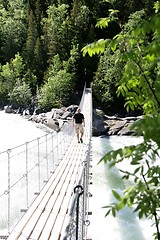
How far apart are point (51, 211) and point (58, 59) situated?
81.0ft

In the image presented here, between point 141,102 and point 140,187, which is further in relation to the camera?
point 141,102

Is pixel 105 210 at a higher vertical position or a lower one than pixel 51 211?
lower

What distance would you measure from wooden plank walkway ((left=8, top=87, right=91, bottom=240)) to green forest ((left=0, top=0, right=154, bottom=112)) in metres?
17.4

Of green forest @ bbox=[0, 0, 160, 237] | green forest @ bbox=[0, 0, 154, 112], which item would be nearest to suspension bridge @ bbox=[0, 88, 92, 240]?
green forest @ bbox=[0, 0, 160, 237]

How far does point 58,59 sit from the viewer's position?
27.7 meters

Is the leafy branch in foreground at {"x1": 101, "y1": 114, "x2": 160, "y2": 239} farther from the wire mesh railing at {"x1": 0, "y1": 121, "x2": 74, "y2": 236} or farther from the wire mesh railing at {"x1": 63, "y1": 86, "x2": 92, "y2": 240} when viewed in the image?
the wire mesh railing at {"x1": 0, "y1": 121, "x2": 74, "y2": 236}

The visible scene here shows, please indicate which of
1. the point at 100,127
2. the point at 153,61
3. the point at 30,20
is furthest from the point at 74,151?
the point at 30,20

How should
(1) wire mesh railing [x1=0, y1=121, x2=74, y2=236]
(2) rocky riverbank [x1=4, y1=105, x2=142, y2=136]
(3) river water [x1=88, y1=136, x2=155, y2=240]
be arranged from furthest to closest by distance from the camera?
(2) rocky riverbank [x1=4, y1=105, x2=142, y2=136]
(3) river water [x1=88, y1=136, x2=155, y2=240]
(1) wire mesh railing [x1=0, y1=121, x2=74, y2=236]

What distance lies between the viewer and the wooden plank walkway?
3.02 metres

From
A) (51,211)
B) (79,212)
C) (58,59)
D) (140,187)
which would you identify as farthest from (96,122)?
(140,187)

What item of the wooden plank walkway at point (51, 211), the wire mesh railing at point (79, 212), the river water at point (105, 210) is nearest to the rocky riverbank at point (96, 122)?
the river water at point (105, 210)

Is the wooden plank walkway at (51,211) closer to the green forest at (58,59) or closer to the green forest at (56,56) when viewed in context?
the green forest at (56,56)

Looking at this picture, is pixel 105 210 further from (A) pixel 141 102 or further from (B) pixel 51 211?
(A) pixel 141 102

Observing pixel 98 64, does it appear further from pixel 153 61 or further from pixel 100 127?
pixel 153 61
